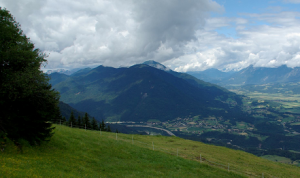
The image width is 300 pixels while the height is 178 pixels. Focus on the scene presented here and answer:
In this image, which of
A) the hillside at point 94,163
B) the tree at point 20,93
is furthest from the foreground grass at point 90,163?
the tree at point 20,93

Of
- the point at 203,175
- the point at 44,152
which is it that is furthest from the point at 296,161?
the point at 44,152

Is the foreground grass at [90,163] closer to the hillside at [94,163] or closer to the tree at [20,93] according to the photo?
the hillside at [94,163]

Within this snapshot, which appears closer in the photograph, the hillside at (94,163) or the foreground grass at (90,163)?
the foreground grass at (90,163)

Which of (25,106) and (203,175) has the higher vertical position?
(25,106)

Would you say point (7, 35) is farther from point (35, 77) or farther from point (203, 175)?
point (203, 175)

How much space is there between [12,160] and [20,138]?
5.03 meters

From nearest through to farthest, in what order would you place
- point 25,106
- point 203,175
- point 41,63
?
point 25,106, point 41,63, point 203,175

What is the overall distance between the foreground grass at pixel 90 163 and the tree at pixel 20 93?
2079mm

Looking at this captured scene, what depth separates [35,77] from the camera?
21.9 meters

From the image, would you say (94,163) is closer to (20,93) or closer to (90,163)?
(90,163)

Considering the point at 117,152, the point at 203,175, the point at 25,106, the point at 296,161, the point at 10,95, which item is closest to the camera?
the point at 10,95

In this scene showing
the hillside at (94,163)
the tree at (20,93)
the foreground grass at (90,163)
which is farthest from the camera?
the tree at (20,93)

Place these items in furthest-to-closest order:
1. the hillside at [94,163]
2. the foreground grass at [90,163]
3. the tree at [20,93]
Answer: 1. the tree at [20,93]
2. the hillside at [94,163]
3. the foreground grass at [90,163]

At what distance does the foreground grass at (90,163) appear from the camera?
16891 millimetres
